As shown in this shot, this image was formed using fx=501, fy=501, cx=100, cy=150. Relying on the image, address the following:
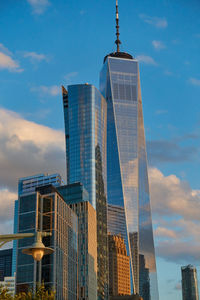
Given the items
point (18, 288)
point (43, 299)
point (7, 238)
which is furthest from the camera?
point (18, 288)

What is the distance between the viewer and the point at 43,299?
263 feet

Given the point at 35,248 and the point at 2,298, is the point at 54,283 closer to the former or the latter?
the point at 2,298

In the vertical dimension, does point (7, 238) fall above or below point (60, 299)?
below

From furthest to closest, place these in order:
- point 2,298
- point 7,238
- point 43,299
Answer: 1. point 43,299
2. point 2,298
3. point 7,238

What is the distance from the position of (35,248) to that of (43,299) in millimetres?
56335

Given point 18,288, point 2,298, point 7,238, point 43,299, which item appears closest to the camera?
point 7,238

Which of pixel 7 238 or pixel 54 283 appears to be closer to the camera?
pixel 7 238

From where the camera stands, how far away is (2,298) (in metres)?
70.6

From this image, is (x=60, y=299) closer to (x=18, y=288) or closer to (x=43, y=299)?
(x=18, y=288)

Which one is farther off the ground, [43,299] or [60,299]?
[60,299]

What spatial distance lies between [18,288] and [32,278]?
21.3 feet

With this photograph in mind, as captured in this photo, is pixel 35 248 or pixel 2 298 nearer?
pixel 35 248

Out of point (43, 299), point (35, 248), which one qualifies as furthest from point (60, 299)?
point (35, 248)

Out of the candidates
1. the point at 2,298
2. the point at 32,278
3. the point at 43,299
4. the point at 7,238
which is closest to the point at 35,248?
the point at 7,238
